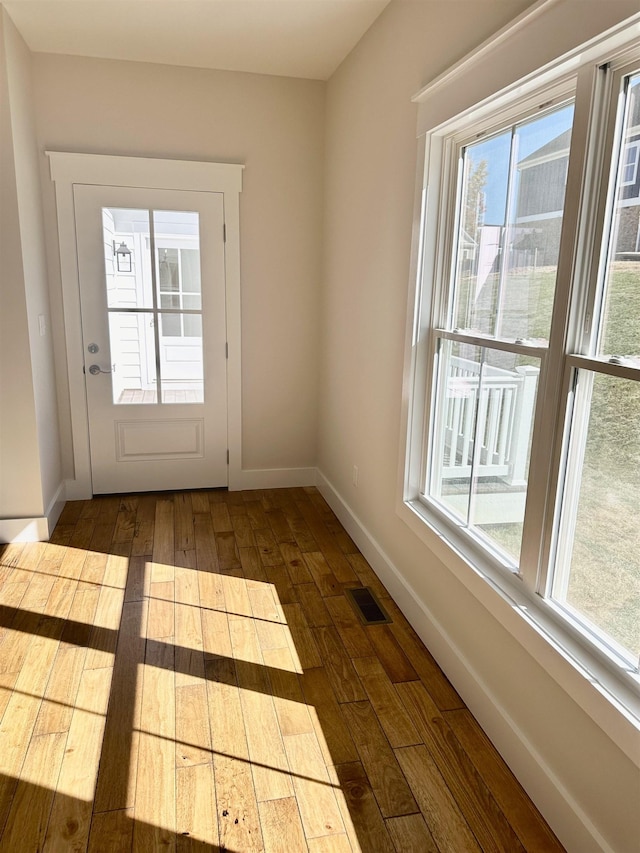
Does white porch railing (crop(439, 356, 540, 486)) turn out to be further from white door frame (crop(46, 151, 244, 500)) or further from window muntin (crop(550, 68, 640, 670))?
white door frame (crop(46, 151, 244, 500))

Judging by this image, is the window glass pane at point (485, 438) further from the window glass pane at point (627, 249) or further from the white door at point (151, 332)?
the white door at point (151, 332)

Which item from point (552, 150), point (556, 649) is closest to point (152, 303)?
point (552, 150)

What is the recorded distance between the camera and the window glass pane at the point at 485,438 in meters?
1.95

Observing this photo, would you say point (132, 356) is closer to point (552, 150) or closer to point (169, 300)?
point (169, 300)

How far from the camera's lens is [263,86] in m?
3.81

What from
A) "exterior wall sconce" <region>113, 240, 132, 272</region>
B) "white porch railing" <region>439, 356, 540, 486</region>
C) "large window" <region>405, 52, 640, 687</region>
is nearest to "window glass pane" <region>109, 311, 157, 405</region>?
"exterior wall sconce" <region>113, 240, 132, 272</region>

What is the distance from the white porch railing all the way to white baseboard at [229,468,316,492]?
6.47 feet

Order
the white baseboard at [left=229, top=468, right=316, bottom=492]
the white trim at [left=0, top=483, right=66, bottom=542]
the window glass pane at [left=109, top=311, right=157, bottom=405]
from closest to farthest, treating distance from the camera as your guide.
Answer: the white trim at [left=0, top=483, right=66, bottom=542], the window glass pane at [left=109, top=311, right=157, bottom=405], the white baseboard at [left=229, top=468, right=316, bottom=492]

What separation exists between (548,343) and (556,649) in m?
0.85

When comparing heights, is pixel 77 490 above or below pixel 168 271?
below

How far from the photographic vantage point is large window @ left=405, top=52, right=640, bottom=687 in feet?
4.99

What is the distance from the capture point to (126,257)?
3.81 metres

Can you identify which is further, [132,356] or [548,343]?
[132,356]

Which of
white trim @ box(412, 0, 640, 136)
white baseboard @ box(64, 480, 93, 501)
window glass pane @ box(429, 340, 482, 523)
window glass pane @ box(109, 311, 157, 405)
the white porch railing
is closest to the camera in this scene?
white trim @ box(412, 0, 640, 136)
